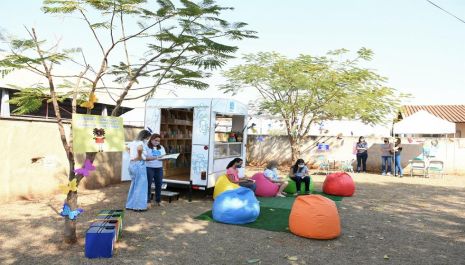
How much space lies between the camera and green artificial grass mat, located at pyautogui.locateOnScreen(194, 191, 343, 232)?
262 inches

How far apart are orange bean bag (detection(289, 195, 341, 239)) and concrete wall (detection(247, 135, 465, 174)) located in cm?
1182

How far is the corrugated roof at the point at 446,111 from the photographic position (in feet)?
84.2

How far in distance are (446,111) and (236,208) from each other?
90.3 feet

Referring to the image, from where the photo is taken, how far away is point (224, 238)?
581cm

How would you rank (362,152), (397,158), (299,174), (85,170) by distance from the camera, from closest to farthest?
(85,170), (299,174), (397,158), (362,152)

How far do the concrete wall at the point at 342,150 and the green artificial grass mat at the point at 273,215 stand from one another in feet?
26.8

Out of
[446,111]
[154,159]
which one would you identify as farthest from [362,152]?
[446,111]

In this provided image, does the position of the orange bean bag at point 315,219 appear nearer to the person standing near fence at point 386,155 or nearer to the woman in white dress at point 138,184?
the woman in white dress at point 138,184

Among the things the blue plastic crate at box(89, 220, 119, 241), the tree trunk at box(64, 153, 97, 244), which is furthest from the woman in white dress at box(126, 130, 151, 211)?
the tree trunk at box(64, 153, 97, 244)

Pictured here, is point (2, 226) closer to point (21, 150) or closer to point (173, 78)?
point (21, 150)

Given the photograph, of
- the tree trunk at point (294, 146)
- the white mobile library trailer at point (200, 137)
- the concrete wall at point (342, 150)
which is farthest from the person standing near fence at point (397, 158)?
the white mobile library trailer at point (200, 137)

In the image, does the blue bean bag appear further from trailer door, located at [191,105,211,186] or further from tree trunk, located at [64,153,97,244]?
tree trunk, located at [64,153,97,244]

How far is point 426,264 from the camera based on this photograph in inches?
190

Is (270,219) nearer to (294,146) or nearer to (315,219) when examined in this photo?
(315,219)
